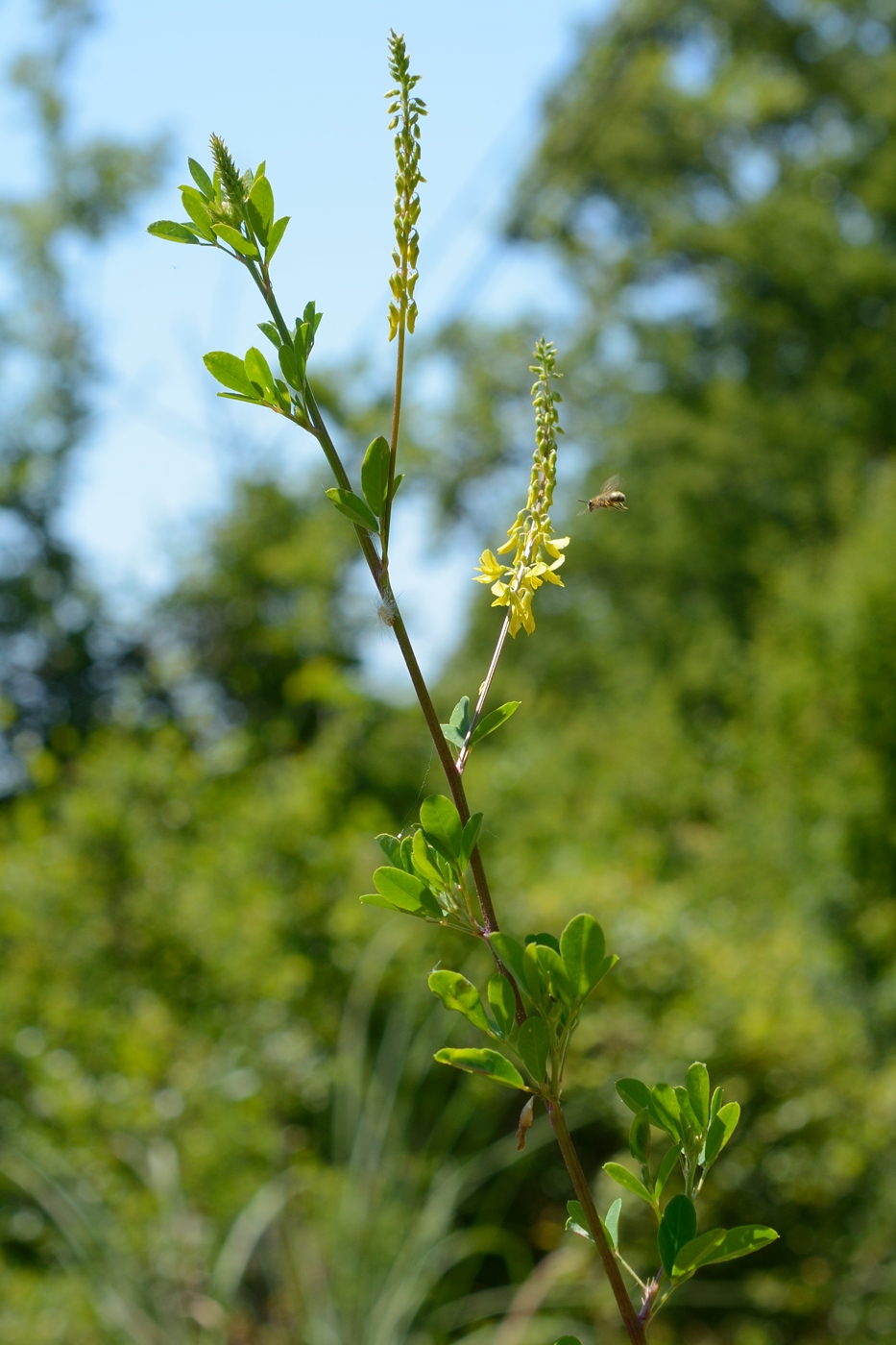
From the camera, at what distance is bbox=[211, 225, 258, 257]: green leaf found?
44cm

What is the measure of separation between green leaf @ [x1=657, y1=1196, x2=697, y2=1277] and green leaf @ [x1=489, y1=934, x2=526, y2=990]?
107 mm

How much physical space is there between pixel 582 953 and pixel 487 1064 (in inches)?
2.3

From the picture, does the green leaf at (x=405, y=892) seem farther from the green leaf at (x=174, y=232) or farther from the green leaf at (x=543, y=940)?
the green leaf at (x=174, y=232)

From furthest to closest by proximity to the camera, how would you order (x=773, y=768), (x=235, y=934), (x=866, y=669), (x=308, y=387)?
(x=773, y=768) → (x=866, y=669) → (x=235, y=934) → (x=308, y=387)

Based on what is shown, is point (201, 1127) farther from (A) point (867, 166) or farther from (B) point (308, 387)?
(A) point (867, 166)

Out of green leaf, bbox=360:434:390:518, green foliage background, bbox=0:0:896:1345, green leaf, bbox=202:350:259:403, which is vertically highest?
green foliage background, bbox=0:0:896:1345

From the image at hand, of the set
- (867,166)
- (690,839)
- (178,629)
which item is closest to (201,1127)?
(178,629)

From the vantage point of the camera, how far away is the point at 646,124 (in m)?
13.7

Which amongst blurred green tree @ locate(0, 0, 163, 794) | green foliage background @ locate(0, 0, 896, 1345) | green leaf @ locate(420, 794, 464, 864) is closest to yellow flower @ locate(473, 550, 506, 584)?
green leaf @ locate(420, 794, 464, 864)

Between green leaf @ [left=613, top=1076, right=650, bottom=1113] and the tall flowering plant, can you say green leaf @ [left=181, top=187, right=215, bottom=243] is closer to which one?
the tall flowering plant

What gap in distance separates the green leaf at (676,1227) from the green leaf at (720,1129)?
0.02 m

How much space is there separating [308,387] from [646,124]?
49.1 ft

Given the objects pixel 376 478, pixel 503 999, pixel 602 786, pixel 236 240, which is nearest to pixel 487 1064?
pixel 503 999

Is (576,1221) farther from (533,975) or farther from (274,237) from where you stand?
(274,237)
